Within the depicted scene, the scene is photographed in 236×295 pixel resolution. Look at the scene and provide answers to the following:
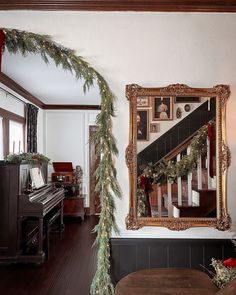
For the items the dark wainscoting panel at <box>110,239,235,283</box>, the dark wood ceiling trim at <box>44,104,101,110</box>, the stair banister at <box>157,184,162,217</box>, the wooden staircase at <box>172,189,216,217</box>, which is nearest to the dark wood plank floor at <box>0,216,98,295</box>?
the dark wainscoting panel at <box>110,239,235,283</box>

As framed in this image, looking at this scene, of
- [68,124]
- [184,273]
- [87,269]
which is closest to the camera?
[184,273]

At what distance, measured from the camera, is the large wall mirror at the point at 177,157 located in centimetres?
223

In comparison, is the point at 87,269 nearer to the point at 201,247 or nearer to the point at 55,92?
the point at 201,247

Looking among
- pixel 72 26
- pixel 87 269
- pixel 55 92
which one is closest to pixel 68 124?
pixel 55 92

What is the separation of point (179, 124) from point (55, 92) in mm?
3731

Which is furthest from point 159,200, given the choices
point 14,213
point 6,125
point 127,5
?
point 6,125

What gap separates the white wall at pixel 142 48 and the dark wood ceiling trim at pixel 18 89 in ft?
7.43

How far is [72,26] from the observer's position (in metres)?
2.26

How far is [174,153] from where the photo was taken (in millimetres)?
2287

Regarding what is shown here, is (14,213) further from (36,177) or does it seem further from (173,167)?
(173,167)

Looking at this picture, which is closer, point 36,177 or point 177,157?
point 177,157

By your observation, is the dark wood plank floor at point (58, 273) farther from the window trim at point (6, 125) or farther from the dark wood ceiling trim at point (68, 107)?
the dark wood ceiling trim at point (68, 107)

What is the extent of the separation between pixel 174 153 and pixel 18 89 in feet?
12.1

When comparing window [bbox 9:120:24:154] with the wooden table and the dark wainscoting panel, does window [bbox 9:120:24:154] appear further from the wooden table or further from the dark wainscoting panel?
the wooden table
